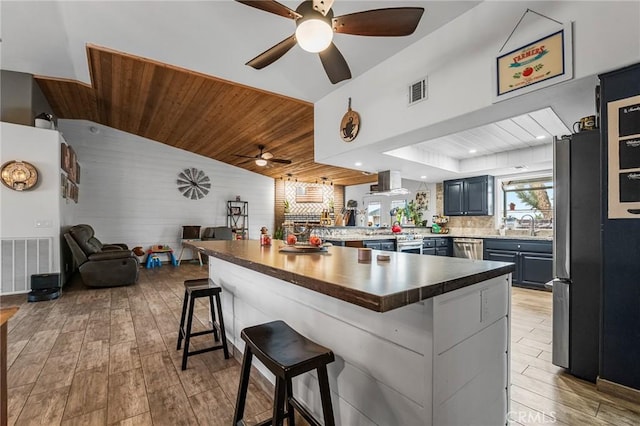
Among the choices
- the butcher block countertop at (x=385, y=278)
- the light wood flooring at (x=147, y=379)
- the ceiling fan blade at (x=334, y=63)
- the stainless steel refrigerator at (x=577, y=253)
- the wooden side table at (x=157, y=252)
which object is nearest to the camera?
the butcher block countertop at (x=385, y=278)

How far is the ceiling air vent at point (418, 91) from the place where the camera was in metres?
2.71

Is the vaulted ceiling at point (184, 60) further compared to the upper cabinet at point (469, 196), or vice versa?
the upper cabinet at point (469, 196)

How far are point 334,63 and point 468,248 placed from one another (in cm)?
499

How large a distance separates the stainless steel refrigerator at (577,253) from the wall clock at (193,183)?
25.6 ft

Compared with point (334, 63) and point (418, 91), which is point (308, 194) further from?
point (334, 63)

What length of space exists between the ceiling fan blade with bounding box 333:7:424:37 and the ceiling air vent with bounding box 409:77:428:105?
2.69 ft

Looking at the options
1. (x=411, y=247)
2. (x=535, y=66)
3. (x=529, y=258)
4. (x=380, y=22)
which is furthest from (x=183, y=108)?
(x=529, y=258)

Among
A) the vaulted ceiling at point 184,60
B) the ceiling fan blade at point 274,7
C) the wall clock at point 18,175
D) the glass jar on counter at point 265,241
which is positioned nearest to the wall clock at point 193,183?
the vaulted ceiling at point 184,60

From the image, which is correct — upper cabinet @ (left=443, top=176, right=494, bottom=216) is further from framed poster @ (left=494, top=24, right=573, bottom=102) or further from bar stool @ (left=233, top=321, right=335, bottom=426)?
bar stool @ (left=233, top=321, right=335, bottom=426)

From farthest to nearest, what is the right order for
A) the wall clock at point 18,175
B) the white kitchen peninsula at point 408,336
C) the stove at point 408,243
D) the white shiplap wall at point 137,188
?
the white shiplap wall at point 137,188 < the stove at point 408,243 < the wall clock at point 18,175 < the white kitchen peninsula at point 408,336

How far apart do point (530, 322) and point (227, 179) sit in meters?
7.70

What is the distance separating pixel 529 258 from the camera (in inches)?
190

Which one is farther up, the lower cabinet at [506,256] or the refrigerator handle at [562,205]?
the refrigerator handle at [562,205]

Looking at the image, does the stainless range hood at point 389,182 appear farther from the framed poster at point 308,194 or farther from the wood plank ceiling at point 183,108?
the framed poster at point 308,194
